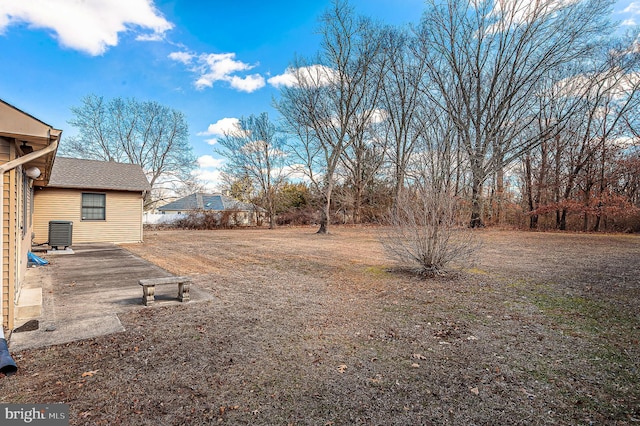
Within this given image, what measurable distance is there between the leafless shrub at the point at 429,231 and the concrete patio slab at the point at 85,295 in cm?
387

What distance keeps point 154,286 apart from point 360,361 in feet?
11.1

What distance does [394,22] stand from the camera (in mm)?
19859

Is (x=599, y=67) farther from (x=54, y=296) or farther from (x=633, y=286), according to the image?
(x=54, y=296)

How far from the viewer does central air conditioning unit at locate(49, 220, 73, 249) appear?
32.6ft

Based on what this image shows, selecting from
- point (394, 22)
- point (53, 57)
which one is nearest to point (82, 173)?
point (53, 57)

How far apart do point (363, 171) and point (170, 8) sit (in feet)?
62.2

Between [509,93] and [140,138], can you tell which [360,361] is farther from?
[140,138]

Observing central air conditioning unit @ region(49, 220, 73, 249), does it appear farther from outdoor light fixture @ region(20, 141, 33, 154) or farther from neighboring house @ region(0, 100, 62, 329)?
neighboring house @ region(0, 100, 62, 329)

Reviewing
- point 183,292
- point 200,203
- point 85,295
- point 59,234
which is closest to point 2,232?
point 85,295

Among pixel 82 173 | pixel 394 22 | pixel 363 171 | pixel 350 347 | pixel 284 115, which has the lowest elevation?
pixel 350 347

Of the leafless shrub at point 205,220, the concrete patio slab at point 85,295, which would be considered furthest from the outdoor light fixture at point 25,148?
the leafless shrub at point 205,220

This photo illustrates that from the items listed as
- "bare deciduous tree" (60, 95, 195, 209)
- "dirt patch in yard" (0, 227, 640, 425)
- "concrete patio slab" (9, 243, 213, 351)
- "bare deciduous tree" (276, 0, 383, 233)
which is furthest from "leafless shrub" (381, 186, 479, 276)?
"bare deciduous tree" (60, 95, 195, 209)

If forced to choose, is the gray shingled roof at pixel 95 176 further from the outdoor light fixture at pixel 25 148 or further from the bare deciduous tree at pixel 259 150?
the bare deciduous tree at pixel 259 150

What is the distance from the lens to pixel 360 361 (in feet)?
9.78
